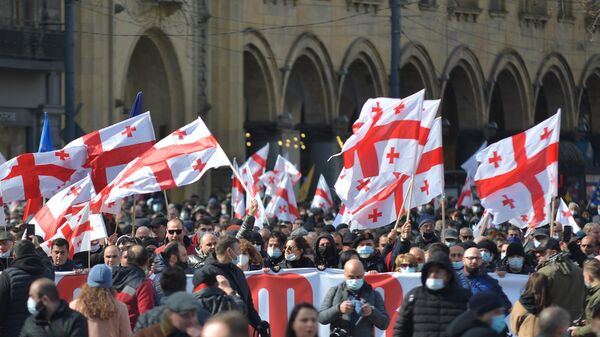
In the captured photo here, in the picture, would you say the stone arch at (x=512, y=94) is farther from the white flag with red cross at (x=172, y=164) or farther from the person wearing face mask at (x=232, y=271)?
the person wearing face mask at (x=232, y=271)

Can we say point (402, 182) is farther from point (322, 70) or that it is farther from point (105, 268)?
point (322, 70)

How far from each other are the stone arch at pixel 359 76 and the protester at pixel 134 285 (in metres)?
33.5

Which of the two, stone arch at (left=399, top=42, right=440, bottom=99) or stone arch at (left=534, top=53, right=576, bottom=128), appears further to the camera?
stone arch at (left=534, top=53, right=576, bottom=128)

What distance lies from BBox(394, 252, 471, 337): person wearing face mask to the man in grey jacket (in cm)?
134

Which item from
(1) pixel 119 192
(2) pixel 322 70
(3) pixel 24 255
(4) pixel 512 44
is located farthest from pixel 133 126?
(4) pixel 512 44

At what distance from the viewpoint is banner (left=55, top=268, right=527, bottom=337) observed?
16.3 metres

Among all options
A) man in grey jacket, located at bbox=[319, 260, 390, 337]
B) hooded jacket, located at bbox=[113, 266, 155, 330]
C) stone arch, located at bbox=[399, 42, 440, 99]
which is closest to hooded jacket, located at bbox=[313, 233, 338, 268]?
man in grey jacket, located at bbox=[319, 260, 390, 337]

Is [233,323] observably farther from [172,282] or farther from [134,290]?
[134,290]

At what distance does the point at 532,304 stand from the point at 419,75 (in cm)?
3831

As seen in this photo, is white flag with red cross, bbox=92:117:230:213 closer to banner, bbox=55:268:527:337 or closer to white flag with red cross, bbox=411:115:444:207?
banner, bbox=55:268:527:337

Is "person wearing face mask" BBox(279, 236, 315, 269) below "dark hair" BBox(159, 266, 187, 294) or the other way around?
below

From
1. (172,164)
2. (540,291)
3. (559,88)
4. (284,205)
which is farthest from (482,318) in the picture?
(559,88)

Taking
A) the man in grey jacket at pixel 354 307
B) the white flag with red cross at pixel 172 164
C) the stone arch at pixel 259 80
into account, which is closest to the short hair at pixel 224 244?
the man in grey jacket at pixel 354 307

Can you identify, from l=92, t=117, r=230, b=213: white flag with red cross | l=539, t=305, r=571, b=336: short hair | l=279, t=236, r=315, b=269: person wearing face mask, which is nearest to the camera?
l=539, t=305, r=571, b=336: short hair
